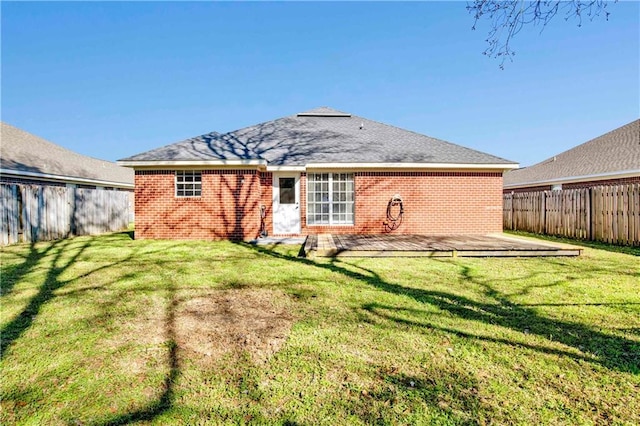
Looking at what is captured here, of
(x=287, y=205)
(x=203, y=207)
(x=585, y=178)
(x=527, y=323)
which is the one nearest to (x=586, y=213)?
(x=585, y=178)

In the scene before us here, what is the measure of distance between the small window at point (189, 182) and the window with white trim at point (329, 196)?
12.5 feet

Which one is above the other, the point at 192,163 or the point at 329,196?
the point at 192,163

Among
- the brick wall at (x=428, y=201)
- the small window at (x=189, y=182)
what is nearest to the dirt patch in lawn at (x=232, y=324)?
the small window at (x=189, y=182)

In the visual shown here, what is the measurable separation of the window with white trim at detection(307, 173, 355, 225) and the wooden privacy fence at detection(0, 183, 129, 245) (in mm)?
8957

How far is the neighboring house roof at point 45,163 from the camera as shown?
14.8 metres

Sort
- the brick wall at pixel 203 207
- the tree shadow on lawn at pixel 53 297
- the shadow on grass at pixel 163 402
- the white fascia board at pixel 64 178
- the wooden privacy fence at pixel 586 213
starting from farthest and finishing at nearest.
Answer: the white fascia board at pixel 64 178
the brick wall at pixel 203 207
the wooden privacy fence at pixel 586 213
the tree shadow on lawn at pixel 53 297
the shadow on grass at pixel 163 402

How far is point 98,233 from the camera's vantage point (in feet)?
45.4

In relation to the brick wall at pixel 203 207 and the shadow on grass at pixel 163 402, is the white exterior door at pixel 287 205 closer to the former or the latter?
the brick wall at pixel 203 207

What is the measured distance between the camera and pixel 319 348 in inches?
124

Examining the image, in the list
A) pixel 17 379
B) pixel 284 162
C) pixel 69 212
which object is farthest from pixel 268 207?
pixel 17 379

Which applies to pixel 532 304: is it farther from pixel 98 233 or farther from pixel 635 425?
pixel 98 233

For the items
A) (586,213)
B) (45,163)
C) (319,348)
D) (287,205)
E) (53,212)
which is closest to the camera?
(319,348)

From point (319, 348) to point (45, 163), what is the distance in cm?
1987

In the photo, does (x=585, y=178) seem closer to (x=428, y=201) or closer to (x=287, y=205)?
(x=428, y=201)
